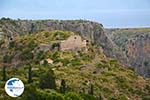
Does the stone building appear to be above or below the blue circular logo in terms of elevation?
below

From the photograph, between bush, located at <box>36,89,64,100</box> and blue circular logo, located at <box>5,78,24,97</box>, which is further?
bush, located at <box>36,89,64,100</box>

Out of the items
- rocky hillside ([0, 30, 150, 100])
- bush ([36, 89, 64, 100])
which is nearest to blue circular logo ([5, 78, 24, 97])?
bush ([36, 89, 64, 100])

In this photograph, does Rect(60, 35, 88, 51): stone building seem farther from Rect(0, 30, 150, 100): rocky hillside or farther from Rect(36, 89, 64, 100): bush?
Rect(36, 89, 64, 100): bush

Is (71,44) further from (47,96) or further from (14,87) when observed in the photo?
(14,87)

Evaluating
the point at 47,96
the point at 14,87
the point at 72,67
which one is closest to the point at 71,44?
the point at 72,67

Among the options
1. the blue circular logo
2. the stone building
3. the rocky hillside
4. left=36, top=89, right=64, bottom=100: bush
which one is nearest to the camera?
the blue circular logo

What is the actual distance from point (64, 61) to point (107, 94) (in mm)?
19976

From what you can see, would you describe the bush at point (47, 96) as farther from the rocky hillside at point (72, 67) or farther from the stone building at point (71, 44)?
the stone building at point (71, 44)

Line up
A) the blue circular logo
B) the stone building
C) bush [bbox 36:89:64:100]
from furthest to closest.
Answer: the stone building
bush [bbox 36:89:64:100]
the blue circular logo

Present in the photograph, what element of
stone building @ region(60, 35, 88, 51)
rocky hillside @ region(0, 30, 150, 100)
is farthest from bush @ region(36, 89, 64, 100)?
stone building @ region(60, 35, 88, 51)

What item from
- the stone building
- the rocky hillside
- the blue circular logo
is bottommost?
the rocky hillside

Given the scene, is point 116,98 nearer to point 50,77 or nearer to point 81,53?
point 81,53

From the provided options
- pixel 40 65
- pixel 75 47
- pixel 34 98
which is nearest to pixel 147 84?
pixel 75 47

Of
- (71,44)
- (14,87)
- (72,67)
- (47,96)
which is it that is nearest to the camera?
(14,87)
